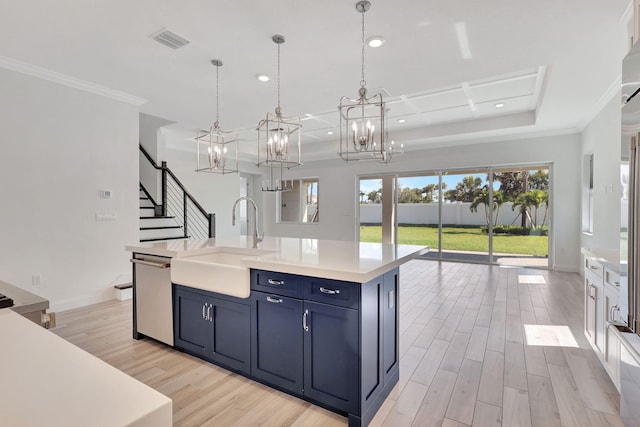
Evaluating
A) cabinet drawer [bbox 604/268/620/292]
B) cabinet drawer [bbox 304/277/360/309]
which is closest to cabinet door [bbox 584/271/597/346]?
cabinet drawer [bbox 604/268/620/292]

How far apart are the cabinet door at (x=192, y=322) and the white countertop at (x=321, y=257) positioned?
398 millimetres

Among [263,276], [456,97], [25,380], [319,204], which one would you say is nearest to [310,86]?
[456,97]

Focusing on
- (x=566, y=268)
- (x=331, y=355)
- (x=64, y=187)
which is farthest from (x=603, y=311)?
(x=64, y=187)

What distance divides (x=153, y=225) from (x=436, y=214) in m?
6.32

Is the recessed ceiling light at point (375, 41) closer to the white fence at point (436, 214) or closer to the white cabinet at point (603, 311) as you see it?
the white cabinet at point (603, 311)

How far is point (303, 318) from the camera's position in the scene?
200 centimetres

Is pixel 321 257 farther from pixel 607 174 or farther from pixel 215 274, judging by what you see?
pixel 607 174

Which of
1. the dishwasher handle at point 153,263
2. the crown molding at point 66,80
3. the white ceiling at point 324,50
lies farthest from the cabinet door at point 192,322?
the crown molding at point 66,80

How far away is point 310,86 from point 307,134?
3.20 metres

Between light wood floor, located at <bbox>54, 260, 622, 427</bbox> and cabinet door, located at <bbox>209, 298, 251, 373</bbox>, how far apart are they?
0.45 ft

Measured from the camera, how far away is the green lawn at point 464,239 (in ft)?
22.3

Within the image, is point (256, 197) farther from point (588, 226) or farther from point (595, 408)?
point (595, 408)

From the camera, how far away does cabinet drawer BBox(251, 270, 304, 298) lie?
6.64 ft

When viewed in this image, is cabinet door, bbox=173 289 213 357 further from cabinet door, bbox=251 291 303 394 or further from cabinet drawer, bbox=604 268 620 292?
cabinet drawer, bbox=604 268 620 292
